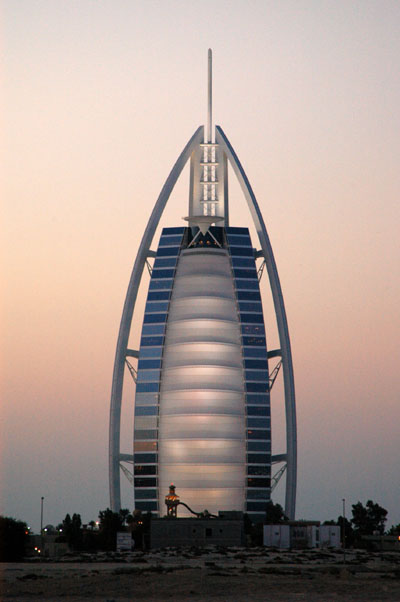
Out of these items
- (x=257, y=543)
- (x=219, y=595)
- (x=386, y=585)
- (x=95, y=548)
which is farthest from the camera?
(x=257, y=543)

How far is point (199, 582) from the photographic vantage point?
86.8 metres

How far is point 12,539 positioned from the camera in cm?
13675

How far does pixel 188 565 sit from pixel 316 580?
19.6 meters

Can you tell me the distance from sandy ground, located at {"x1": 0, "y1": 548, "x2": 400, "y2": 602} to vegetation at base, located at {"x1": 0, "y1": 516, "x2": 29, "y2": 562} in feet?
66.7

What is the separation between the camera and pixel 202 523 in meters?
175

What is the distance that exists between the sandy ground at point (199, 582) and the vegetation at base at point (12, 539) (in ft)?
66.7

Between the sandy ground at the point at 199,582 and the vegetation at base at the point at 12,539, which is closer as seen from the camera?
the sandy ground at the point at 199,582

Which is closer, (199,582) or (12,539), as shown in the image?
(199,582)

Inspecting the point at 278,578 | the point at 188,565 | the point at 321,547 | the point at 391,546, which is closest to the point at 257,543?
the point at 321,547

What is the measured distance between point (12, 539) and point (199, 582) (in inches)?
2130

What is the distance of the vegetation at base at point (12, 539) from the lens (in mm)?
132738

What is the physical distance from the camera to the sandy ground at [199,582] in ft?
259

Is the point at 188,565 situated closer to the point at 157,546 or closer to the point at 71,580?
the point at 71,580

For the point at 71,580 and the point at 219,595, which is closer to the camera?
the point at 219,595
